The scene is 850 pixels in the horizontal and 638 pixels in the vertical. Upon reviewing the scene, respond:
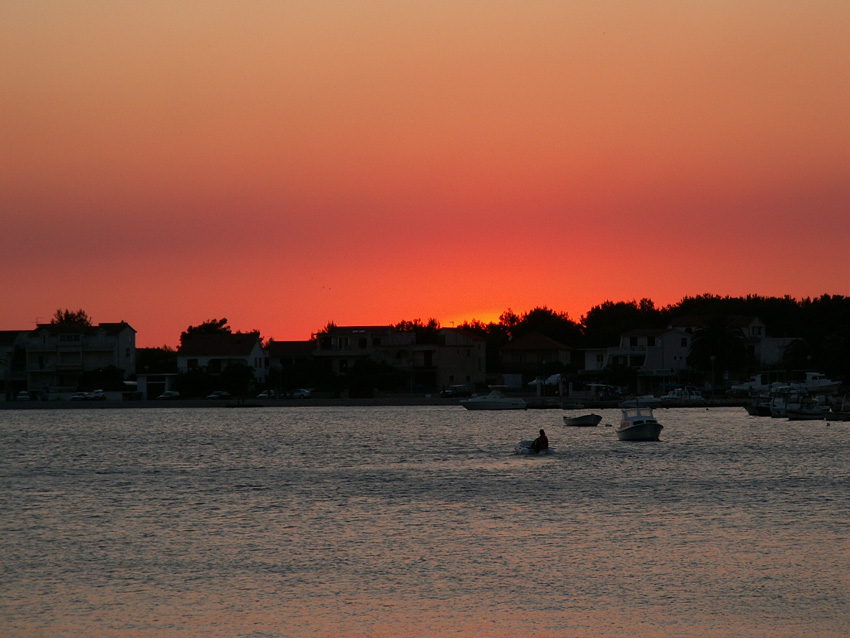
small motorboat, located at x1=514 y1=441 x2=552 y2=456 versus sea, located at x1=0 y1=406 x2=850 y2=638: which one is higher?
small motorboat, located at x1=514 y1=441 x2=552 y2=456

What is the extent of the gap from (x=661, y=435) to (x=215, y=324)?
378 ft

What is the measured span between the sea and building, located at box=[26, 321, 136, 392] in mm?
76457

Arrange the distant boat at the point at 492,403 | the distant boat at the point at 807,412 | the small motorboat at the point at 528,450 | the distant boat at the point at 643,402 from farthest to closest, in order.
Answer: the distant boat at the point at 492,403 < the distant boat at the point at 643,402 < the distant boat at the point at 807,412 < the small motorboat at the point at 528,450

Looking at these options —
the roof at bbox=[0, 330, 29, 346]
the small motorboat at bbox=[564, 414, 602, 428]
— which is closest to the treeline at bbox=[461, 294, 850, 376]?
the small motorboat at bbox=[564, 414, 602, 428]

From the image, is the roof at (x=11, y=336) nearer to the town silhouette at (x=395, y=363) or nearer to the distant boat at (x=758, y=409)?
the town silhouette at (x=395, y=363)

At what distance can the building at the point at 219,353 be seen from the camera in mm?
146750

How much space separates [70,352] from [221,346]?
65.5 ft

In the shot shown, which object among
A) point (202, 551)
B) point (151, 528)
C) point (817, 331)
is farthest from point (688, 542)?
point (817, 331)

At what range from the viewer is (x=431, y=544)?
35.0m

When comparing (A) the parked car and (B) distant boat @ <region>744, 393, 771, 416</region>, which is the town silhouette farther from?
(B) distant boat @ <region>744, 393, 771, 416</region>

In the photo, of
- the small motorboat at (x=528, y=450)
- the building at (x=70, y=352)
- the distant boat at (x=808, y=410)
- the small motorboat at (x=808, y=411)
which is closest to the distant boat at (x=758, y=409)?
the distant boat at (x=808, y=410)

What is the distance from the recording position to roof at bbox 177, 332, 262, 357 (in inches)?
5782

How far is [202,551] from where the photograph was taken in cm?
3444

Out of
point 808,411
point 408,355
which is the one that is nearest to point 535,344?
point 408,355
